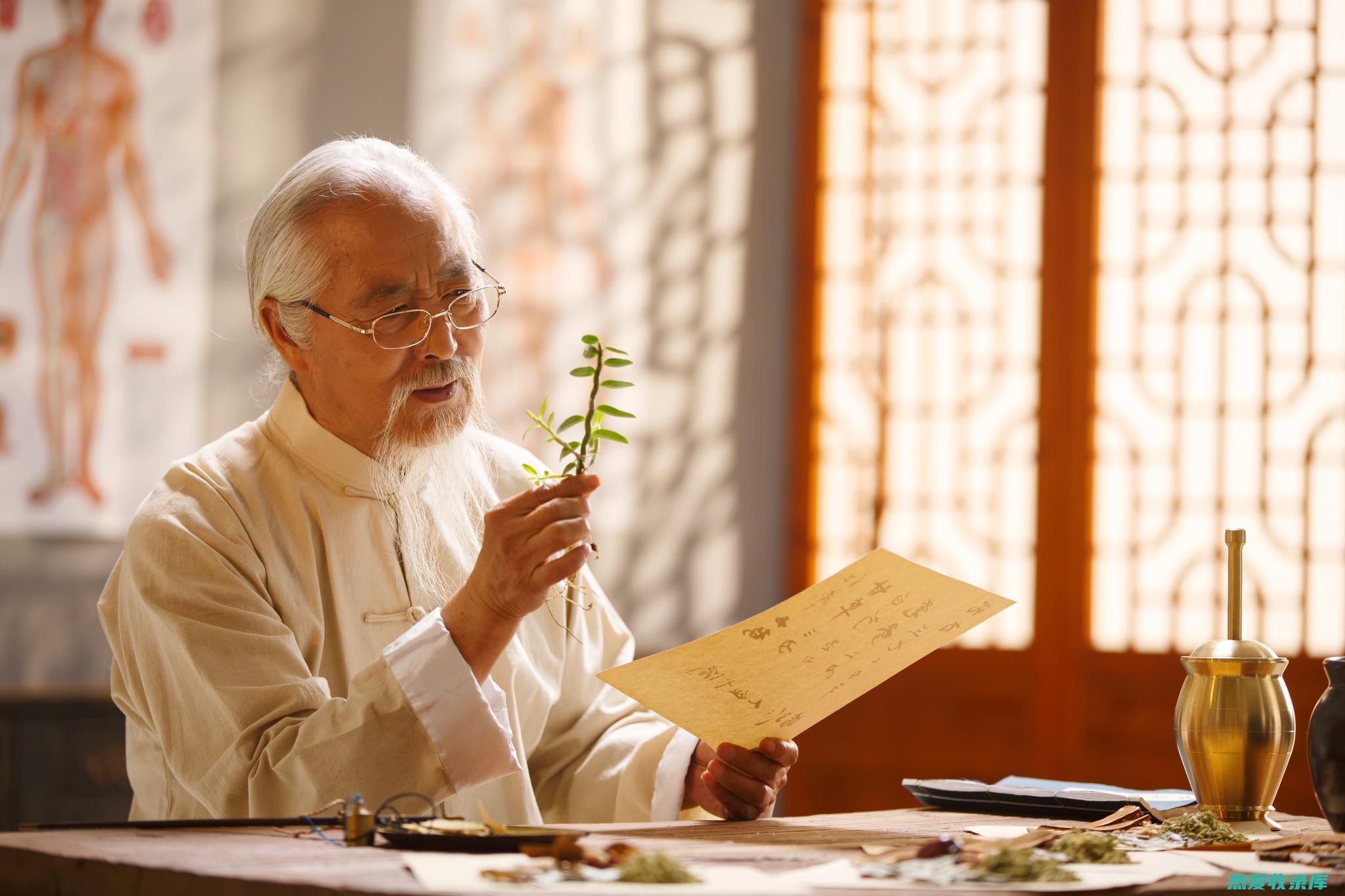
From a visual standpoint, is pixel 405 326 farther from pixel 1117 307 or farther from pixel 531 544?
pixel 1117 307

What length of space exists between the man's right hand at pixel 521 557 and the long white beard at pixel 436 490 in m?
0.48

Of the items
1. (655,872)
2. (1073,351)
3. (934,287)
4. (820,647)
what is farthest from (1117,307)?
(655,872)

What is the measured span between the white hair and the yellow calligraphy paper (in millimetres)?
897

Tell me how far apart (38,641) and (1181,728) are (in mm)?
3493

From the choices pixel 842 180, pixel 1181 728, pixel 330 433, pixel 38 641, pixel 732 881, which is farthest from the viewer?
pixel 842 180

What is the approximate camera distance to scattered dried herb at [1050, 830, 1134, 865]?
1.49m

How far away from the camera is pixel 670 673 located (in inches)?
69.6

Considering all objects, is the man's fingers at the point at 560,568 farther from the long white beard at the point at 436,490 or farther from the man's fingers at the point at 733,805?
the long white beard at the point at 436,490

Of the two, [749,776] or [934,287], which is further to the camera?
[934,287]

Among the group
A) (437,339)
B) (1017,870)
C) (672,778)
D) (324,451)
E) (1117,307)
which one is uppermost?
(1117,307)

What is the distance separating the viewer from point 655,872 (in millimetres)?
1307

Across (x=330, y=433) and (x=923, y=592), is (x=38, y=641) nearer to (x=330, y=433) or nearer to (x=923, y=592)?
(x=330, y=433)

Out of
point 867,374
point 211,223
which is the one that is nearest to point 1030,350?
point 867,374

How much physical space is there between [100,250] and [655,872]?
12.0 ft
